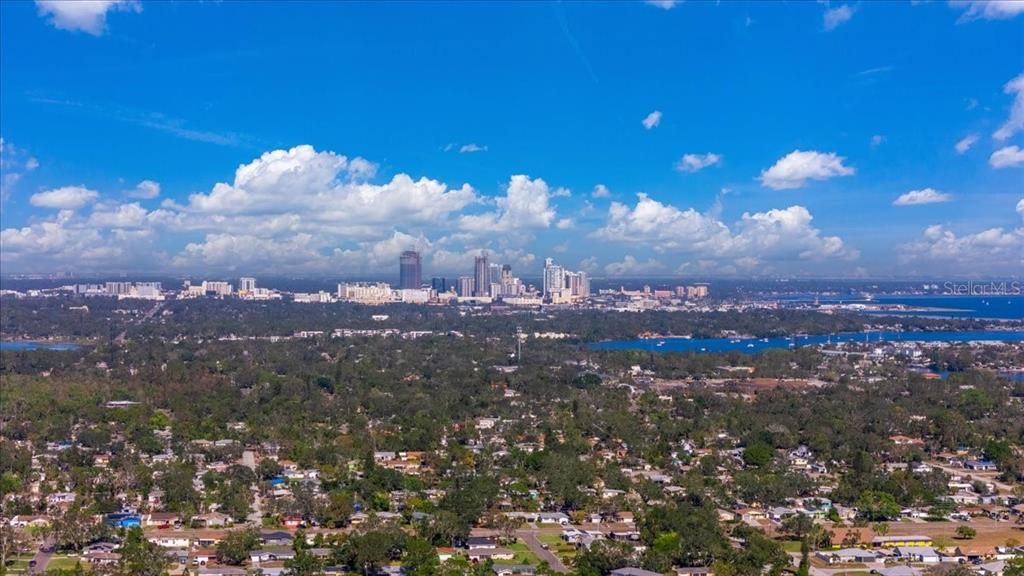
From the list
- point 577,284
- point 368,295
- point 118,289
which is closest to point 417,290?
point 368,295

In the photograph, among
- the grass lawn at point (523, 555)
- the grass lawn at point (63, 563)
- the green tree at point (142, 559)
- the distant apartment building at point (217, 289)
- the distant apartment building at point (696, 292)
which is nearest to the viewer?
the green tree at point (142, 559)

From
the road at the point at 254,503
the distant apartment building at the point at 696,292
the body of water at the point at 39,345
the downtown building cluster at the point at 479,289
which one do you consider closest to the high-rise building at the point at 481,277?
the downtown building cluster at the point at 479,289

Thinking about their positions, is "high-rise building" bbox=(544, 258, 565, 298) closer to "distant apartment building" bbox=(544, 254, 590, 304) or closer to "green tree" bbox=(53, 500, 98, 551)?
"distant apartment building" bbox=(544, 254, 590, 304)

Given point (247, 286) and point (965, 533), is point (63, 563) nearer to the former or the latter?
point (965, 533)

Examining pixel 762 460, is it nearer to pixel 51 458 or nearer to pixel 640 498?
pixel 640 498

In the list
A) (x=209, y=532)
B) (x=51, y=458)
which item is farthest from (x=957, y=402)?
(x=51, y=458)

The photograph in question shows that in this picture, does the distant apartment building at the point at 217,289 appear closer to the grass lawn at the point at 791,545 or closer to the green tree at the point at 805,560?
the grass lawn at the point at 791,545
